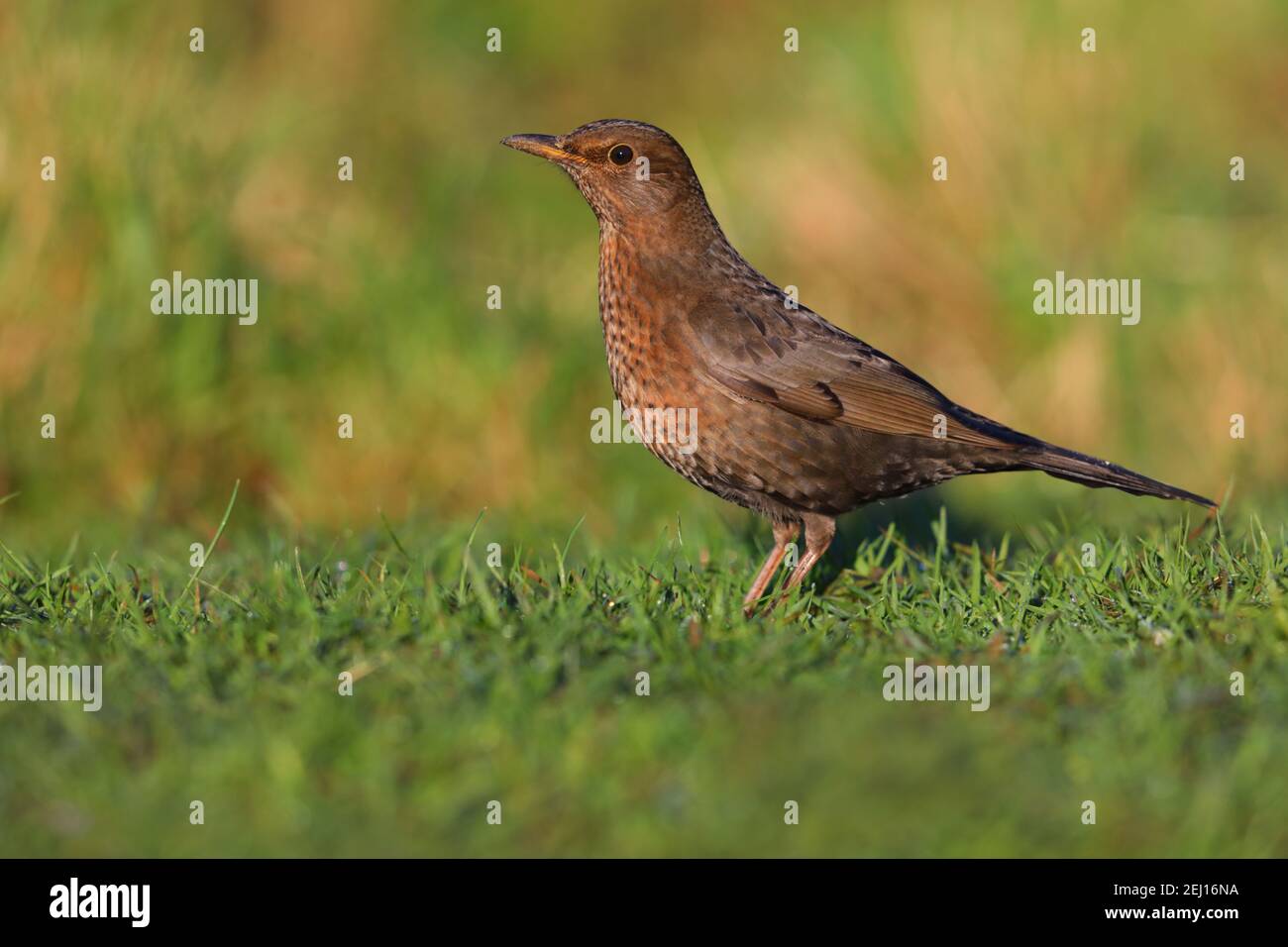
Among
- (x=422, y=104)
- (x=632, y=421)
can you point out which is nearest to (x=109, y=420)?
(x=632, y=421)

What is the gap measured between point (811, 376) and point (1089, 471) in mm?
1043

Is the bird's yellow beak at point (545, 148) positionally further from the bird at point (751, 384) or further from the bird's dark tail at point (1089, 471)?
the bird's dark tail at point (1089, 471)

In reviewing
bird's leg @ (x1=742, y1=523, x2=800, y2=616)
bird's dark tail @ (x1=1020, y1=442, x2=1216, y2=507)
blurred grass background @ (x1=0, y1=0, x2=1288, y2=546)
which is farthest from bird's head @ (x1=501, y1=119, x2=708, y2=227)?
blurred grass background @ (x1=0, y1=0, x2=1288, y2=546)

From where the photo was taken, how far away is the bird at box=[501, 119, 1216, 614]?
593 cm

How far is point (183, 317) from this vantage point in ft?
29.3

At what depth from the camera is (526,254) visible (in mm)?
10492

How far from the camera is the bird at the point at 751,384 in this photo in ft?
19.5

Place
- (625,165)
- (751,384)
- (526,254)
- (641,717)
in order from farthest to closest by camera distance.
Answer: (526,254) < (625,165) < (751,384) < (641,717)

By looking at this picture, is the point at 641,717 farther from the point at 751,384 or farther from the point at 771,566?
the point at 751,384

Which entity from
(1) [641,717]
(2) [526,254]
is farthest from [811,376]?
(2) [526,254]

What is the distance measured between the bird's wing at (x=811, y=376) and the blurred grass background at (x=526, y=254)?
1710 millimetres

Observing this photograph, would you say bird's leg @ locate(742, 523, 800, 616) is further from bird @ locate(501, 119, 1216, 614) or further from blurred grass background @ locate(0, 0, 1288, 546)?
blurred grass background @ locate(0, 0, 1288, 546)

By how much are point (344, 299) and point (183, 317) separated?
92 centimetres
